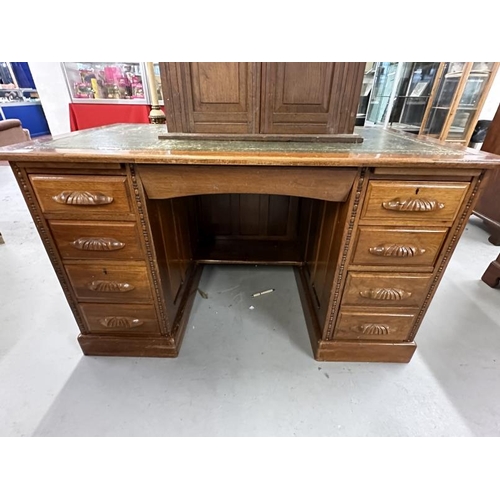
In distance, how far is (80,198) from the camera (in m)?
0.84

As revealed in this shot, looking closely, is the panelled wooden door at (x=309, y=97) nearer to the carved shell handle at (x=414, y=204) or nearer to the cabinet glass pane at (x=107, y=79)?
the carved shell handle at (x=414, y=204)

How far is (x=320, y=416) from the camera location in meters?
0.98

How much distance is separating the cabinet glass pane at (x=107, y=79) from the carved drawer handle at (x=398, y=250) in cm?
332

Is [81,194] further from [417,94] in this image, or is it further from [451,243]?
[417,94]

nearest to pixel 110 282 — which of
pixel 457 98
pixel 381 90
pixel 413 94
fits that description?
pixel 457 98

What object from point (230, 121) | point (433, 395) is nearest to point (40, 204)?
point (230, 121)

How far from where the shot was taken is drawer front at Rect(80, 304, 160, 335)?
1.08 meters

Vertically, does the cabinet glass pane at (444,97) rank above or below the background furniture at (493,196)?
above

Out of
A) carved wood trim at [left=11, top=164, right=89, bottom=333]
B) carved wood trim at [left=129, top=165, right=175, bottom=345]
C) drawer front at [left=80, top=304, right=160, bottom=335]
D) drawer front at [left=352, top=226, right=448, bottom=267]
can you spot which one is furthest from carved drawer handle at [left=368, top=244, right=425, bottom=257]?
carved wood trim at [left=11, top=164, right=89, bottom=333]

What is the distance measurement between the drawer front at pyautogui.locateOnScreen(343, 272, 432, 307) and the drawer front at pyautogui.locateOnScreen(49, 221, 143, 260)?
30.1 inches

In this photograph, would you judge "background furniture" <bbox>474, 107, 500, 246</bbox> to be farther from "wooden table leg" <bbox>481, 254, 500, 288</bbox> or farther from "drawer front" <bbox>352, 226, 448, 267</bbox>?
"drawer front" <bbox>352, 226, 448, 267</bbox>

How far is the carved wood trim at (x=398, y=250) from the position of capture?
92 centimetres

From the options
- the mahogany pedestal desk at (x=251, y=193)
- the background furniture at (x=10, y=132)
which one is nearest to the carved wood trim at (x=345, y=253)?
the mahogany pedestal desk at (x=251, y=193)

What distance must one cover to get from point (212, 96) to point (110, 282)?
0.76 meters
